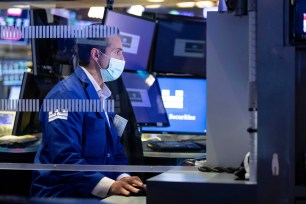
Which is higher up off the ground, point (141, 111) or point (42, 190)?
point (141, 111)

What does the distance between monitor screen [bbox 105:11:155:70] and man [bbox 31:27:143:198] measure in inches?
7.1

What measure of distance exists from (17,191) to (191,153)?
1247 mm

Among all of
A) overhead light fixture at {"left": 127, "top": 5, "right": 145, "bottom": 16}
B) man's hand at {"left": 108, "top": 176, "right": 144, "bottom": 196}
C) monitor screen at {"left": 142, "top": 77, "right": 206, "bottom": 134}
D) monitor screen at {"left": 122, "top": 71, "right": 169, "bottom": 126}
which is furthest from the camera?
monitor screen at {"left": 142, "top": 77, "right": 206, "bottom": 134}

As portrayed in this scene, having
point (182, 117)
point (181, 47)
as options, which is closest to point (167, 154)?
point (182, 117)

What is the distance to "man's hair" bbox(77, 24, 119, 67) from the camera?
130 inches

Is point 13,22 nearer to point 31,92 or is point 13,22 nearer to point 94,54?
point 94,54

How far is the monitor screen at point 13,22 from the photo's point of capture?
10.5 feet

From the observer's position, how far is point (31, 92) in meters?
3.94

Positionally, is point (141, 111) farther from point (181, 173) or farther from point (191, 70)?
point (181, 173)

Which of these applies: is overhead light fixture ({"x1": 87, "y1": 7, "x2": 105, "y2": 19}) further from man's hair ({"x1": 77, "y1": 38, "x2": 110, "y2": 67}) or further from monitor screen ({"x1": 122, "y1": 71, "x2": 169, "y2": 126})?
monitor screen ({"x1": 122, "y1": 71, "x2": 169, "y2": 126})

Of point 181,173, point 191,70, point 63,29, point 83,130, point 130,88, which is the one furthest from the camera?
point 191,70

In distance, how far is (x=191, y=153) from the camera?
13.6ft

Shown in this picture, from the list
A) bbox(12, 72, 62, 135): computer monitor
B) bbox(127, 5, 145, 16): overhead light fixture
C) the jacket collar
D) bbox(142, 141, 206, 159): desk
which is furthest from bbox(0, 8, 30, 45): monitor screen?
bbox(142, 141, 206, 159): desk

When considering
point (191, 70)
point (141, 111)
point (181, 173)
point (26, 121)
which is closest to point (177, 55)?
point (191, 70)
